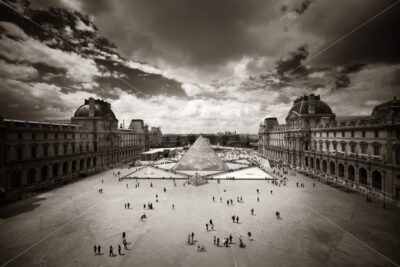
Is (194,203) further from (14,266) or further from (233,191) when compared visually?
(14,266)

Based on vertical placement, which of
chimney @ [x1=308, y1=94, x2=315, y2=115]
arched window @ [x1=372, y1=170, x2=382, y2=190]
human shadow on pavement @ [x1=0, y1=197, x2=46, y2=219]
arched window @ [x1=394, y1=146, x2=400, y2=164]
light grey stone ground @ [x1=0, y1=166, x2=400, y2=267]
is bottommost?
light grey stone ground @ [x1=0, y1=166, x2=400, y2=267]

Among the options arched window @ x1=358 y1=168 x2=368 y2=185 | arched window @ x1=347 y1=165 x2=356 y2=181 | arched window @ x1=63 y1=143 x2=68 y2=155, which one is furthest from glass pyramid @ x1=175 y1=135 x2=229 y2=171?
arched window @ x1=358 y1=168 x2=368 y2=185

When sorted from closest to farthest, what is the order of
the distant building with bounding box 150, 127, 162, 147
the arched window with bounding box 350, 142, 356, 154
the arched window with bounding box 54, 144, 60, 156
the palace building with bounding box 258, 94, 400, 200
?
the palace building with bounding box 258, 94, 400, 200, the arched window with bounding box 350, 142, 356, 154, the arched window with bounding box 54, 144, 60, 156, the distant building with bounding box 150, 127, 162, 147

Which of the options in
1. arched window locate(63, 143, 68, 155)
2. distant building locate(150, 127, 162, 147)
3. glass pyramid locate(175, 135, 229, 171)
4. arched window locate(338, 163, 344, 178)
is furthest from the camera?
distant building locate(150, 127, 162, 147)

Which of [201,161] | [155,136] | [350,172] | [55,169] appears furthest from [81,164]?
[155,136]

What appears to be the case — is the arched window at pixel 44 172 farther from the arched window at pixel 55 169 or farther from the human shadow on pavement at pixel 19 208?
the human shadow on pavement at pixel 19 208

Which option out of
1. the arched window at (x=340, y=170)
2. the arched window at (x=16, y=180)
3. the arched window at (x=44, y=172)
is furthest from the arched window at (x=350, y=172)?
the arched window at (x=16, y=180)

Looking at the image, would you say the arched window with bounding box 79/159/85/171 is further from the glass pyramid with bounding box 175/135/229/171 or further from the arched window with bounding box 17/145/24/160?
the glass pyramid with bounding box 175/135/229/171

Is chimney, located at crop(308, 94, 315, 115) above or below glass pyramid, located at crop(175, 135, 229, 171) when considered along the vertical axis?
above
